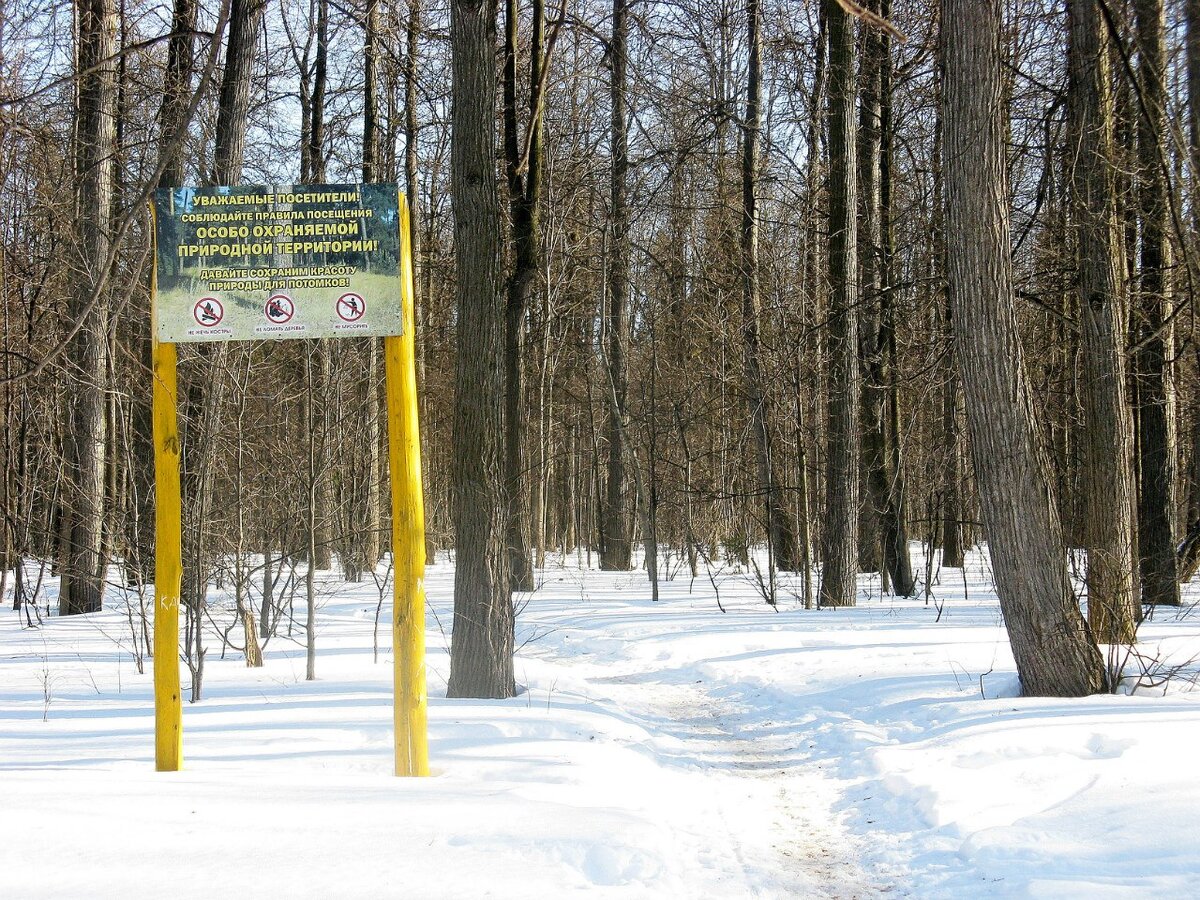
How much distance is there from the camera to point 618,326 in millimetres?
21938

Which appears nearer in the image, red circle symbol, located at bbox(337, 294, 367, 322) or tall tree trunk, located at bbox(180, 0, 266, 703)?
red circle symbol, located at bbox(337, 294, 367, 322)

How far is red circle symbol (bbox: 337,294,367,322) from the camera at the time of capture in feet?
17.9

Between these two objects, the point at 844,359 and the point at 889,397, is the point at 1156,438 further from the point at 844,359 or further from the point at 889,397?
the point at 844,359

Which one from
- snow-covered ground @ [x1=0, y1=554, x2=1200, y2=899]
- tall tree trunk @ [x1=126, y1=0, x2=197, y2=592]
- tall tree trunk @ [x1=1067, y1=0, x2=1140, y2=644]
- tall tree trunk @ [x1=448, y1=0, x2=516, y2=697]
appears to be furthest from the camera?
tall tree trunk @ [x1=1067, y1=0, x2=1140, y2=644]

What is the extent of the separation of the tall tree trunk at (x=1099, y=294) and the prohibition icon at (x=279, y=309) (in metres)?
7.17

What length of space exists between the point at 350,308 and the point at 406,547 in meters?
1.33

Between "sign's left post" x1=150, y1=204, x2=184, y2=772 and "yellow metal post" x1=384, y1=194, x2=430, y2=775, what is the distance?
115 cm

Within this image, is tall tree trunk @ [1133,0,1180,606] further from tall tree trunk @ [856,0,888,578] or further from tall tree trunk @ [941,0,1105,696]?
tall tree trunk @ [941,0,1105,696]

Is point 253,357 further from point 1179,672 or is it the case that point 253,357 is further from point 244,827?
point 1179,672

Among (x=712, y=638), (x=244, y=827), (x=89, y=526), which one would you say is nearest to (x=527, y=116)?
(x=712, y=638)

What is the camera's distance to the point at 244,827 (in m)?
4.34

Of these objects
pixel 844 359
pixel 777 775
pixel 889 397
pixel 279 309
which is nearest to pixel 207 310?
pixel 279 309

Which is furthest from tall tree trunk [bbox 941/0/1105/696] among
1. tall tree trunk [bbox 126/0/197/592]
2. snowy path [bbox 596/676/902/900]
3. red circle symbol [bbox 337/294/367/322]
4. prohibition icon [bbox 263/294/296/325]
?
tall tree trunk [bbox 126/0/197/592]

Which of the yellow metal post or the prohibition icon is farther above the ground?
the prohibition icon
